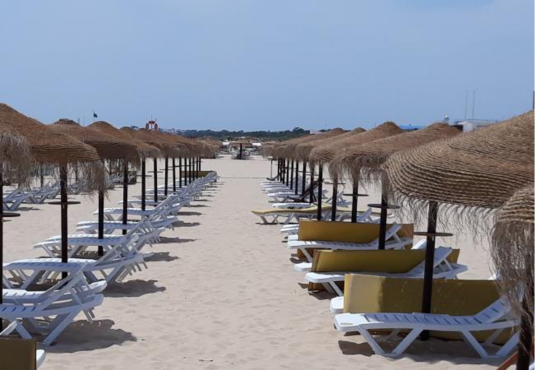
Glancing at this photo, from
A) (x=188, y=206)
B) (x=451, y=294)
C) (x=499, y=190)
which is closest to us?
(x=499, y=190)

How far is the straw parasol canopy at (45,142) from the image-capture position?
5.14 meters

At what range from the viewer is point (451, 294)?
5.22m

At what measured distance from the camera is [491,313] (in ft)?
16.3

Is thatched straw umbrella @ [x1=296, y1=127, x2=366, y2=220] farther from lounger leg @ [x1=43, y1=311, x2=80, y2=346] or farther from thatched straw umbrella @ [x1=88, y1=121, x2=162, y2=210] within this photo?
lounger leg @ [x1=43, y1=311, x2=80, y2=346]

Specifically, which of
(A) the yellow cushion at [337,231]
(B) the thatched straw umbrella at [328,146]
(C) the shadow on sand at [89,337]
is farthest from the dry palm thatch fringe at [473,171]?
(A) the yellow cushion at [337,231]

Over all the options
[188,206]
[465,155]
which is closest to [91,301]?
[465,155]

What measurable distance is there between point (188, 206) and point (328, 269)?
973 centimetres

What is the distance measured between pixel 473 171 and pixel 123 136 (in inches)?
348

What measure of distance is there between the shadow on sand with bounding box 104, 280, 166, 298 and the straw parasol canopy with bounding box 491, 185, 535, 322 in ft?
16.7

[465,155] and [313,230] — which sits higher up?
[465,155]

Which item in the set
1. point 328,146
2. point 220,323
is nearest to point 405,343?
point 220,323

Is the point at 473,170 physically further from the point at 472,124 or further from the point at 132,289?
the point at 472,124

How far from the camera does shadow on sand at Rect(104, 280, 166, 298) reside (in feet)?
22.2

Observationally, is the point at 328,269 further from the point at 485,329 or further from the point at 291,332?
the point at 485,329
